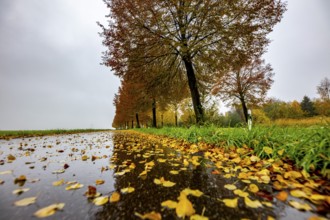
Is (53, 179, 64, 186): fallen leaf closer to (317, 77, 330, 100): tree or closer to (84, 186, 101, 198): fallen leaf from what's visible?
(84, 186, 101, 198): fallen leaf

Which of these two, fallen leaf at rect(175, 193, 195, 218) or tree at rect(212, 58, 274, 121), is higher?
tree at rect(212, 58, 274, 121)

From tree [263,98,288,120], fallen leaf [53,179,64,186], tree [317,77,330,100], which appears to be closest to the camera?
fallen leaf [53,179,64,186]

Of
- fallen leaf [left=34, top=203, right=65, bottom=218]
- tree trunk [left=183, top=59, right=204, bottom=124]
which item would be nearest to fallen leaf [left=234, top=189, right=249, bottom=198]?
fallen leaf [left=34, top=203, right=65, bottom=218]

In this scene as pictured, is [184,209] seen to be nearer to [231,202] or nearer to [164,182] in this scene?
[231,202]

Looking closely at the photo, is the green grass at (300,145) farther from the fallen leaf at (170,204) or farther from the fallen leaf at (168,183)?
the fallen leaf at (170,204)

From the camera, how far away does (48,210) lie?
4.08 ft

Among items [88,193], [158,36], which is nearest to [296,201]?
[88,193]

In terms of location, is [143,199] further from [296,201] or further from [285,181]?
[285,181]

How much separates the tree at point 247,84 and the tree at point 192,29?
38.7 feet

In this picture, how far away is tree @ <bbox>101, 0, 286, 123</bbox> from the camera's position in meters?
6.14

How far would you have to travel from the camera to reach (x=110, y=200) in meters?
1.42

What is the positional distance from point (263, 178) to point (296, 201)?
1.72 feet

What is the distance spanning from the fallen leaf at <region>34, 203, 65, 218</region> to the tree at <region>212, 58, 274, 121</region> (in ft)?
63.5

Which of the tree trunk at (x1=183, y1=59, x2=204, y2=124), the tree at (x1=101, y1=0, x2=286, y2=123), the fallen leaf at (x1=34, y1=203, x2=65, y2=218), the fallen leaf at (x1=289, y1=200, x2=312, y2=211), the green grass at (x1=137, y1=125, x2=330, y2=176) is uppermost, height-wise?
the tree at (x1=101, y1=0, x2=286, y2=123)
